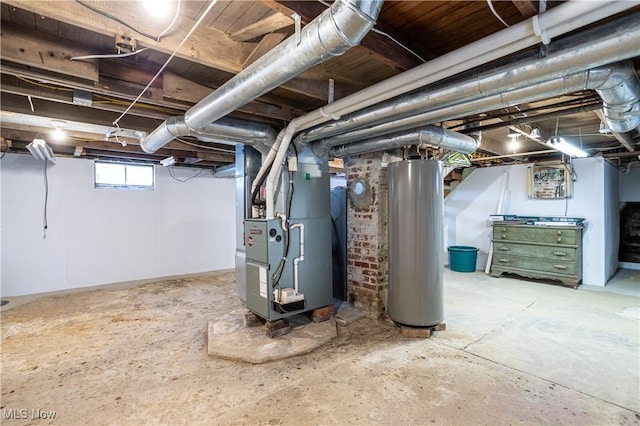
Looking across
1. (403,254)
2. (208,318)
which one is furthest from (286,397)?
(208,318)

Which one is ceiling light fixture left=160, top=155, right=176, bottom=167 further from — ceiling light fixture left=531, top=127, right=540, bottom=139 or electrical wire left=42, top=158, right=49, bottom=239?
ceiling light fixture left=531, top=127, right=540, bottom=139

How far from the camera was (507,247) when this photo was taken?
211 inches

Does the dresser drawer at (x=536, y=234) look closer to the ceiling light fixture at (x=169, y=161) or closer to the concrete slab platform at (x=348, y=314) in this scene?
the concrete slab platform at (x=348, y=314)

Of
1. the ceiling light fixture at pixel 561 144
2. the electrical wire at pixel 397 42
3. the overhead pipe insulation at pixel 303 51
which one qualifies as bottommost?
the overhead pipe insulation at pixel 303 51

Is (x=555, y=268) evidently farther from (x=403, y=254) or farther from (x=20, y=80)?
(x=20, y=80)

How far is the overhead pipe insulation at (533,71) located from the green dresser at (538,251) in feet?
13.3

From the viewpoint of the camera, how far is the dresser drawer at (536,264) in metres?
4.79

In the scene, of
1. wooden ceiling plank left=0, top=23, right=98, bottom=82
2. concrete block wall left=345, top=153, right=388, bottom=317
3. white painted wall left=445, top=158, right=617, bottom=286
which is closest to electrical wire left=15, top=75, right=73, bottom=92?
wooden ceiling plank left=0, top=23, right=98, bottom=82

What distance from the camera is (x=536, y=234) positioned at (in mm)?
5055

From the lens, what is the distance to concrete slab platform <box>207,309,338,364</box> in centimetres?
261

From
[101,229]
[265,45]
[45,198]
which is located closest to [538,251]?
[265,45]

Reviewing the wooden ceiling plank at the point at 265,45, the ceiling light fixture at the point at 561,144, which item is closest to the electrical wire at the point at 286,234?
the wooden ceiling plank at the point at 265,45

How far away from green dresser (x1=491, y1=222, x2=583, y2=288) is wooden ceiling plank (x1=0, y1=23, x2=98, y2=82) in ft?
19.3

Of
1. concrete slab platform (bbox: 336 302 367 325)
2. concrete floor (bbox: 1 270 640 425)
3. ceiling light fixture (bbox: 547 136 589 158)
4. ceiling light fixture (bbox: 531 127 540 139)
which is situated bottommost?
concrete floor (bbox: 1 270 640 425)
